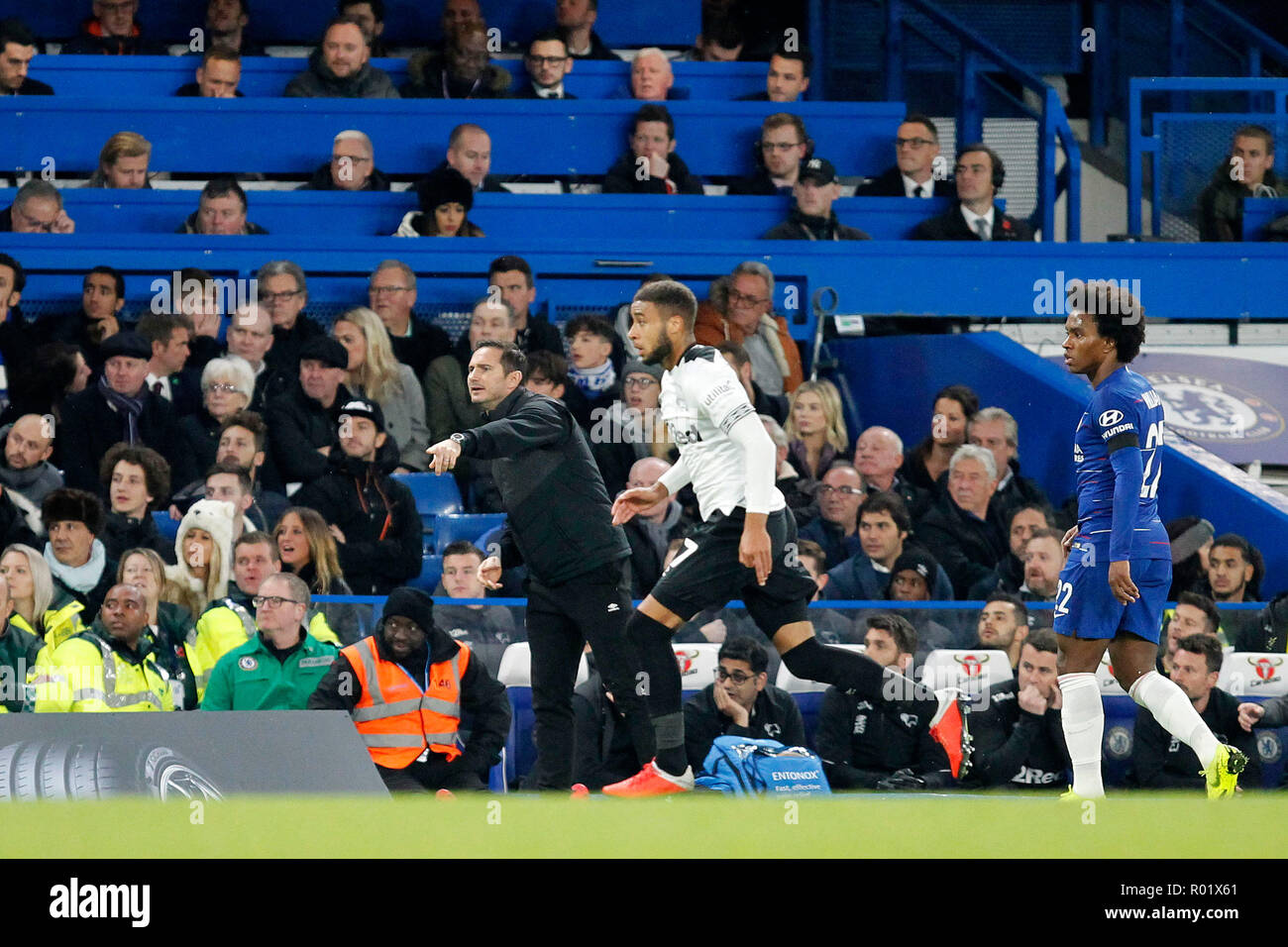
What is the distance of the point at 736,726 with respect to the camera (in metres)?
7.96

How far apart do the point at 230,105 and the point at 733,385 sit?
7.18m

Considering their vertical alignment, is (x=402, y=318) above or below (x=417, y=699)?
above

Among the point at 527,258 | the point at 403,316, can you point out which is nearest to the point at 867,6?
the point at 527,258

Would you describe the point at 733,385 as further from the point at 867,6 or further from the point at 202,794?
the point at 867,6

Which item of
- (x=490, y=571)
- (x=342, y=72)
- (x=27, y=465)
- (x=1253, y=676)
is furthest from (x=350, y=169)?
(x=1253, y=676)

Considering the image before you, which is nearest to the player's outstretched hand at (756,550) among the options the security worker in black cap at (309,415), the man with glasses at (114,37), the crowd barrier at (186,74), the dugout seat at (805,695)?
the dugout seat at (805,695)

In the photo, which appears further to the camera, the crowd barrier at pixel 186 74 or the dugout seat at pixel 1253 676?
the crowd barrier at pixel 186 74

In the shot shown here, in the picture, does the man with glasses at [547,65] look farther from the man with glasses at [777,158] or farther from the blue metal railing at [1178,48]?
the blue metal railing at [1178,48]

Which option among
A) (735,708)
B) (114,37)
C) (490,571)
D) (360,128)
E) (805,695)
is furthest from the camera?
(114,37)

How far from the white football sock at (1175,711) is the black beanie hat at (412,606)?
115 inches

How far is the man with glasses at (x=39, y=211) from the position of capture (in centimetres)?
1118

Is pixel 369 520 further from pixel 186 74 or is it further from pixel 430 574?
pixel 186 74

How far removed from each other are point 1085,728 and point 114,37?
31.8 ft

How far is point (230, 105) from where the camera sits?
12.5m
